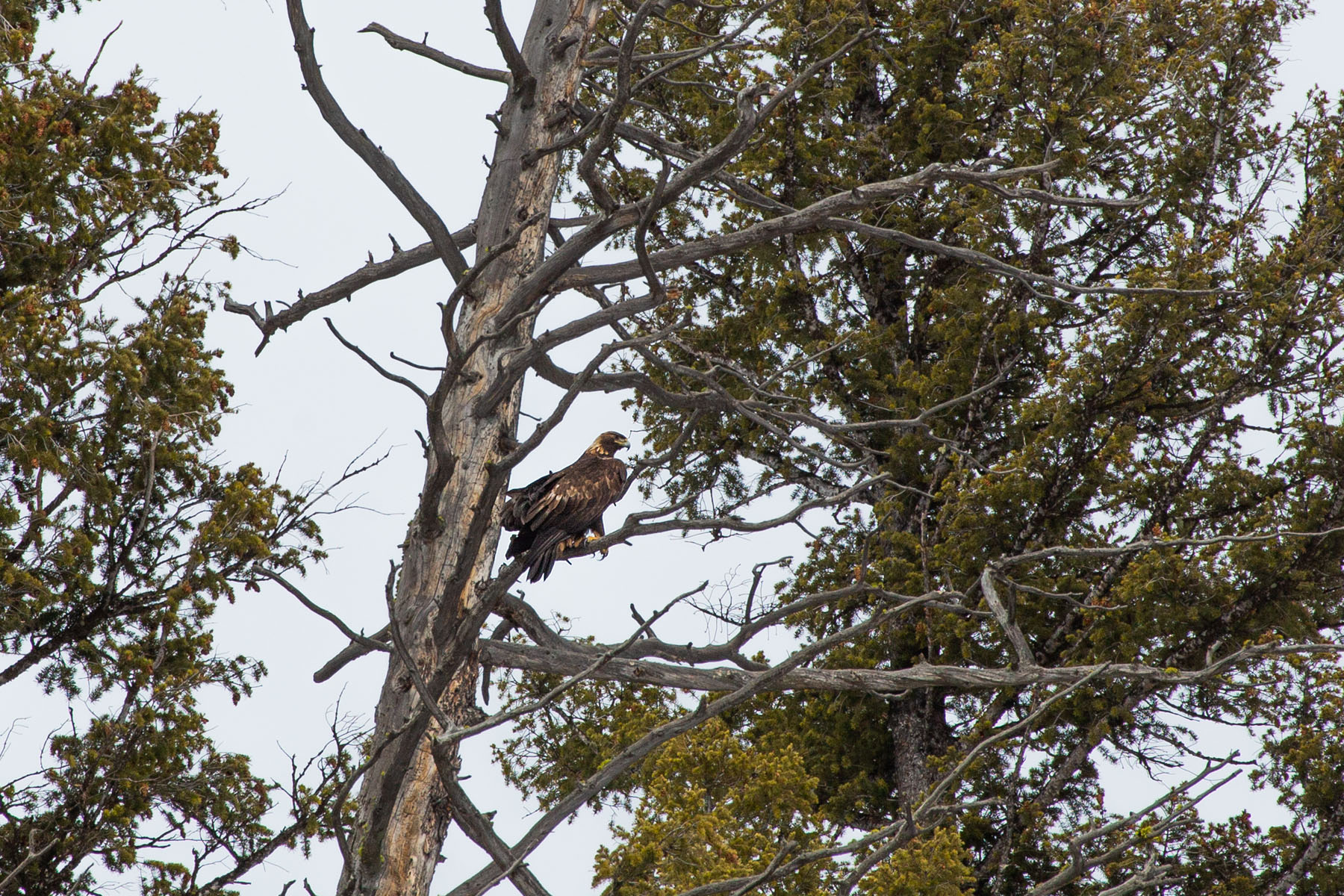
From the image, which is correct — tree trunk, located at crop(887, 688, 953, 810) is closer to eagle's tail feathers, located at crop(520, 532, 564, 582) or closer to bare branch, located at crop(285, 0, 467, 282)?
eagle's tail feathers, located at crop(520, 532, 564, 582)

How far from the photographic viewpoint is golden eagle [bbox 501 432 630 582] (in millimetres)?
6379

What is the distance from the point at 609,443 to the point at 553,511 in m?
2.07

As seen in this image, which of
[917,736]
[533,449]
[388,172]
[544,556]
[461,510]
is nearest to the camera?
[533,449]

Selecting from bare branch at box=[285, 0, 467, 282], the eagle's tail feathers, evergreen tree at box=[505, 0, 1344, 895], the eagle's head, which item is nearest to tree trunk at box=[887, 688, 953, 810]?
evergreen tree at box=[505, 0, 1344, 895]

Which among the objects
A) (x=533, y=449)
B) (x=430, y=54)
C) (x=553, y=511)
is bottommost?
(x=533, y=449)

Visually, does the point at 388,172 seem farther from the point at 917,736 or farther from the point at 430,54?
the point at 917,736

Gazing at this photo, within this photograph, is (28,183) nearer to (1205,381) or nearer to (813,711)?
(813,711)

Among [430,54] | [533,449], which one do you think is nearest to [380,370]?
[533,449]

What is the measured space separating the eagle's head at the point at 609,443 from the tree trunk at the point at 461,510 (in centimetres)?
176

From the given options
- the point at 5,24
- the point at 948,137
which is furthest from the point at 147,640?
the point at 948,137

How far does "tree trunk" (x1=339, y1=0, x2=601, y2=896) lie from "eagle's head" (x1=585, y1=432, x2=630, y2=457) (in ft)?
5.77

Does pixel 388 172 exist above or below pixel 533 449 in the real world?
above

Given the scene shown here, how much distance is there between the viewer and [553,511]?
6.47m

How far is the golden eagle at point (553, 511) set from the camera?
638cm
